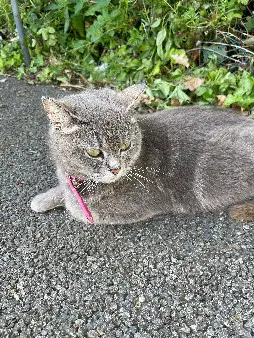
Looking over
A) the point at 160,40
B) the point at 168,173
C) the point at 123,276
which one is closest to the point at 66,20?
the point at 160,40

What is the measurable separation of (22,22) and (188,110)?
3.25 metres

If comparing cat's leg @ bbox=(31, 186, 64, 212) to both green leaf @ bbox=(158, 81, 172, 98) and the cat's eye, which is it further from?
green leaf @ bbox=(158, 81, 172, 98)

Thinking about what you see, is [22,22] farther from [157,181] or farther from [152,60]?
[157,181]

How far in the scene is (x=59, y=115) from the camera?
2312 mm

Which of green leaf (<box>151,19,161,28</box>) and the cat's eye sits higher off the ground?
green leaf (<box>151,19,161,28</box>)

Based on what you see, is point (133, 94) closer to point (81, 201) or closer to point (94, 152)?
point (94, 152)

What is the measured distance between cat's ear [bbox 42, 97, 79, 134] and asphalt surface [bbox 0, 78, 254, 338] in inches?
30.5

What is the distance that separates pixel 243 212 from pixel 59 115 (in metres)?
1.36

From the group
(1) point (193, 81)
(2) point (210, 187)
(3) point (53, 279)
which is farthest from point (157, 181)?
(1) point (193, 81)

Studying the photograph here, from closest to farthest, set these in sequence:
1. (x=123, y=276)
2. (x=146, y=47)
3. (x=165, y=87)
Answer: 1. (x=123, y=276)
2. (x=165, y=87)
3. (x=146, y=47)

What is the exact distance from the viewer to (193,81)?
158 inches

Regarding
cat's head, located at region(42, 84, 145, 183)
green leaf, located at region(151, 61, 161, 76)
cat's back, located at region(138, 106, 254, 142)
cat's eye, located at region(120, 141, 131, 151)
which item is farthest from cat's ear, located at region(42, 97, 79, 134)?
green leaf, located at region(151, 61, 161, 76)

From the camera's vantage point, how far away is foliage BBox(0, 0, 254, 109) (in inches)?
160

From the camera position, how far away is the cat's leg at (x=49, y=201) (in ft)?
9.61
